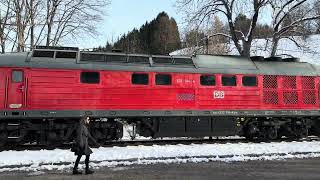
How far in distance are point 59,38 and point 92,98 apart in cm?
1882

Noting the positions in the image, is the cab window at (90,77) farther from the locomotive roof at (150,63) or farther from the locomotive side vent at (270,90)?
the locomotive side vent at (270,90)

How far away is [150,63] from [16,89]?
5.75m

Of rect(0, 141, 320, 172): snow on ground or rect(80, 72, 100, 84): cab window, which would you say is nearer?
rect(0, 141, 320, 172): snow on ground

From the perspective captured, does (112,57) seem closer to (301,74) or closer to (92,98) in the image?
(92,98)

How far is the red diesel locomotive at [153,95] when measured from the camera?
1819 cm

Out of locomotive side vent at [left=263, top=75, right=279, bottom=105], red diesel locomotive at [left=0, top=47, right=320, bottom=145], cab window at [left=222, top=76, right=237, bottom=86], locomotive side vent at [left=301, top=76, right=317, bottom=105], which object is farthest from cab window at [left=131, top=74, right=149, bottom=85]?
locomotive side vent at [left=301, top=76, right=317, bottom=105]

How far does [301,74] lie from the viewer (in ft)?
74.8

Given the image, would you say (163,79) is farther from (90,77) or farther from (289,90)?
(289,90)

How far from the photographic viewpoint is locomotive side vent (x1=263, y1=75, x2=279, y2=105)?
21781 millimetres

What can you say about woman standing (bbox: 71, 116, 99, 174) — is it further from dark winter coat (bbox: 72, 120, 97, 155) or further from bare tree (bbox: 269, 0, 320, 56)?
bare tree (bbox: 269, 0, 320, 56)

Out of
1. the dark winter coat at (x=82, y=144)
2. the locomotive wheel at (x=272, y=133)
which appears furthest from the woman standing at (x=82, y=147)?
the locomotive wheel at (x=272, y=133)

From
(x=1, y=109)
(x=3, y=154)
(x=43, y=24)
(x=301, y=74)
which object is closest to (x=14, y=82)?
(x=1, y=109)

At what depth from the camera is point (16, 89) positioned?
17984 mm

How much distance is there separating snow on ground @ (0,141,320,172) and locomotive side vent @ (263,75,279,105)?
3.30m
